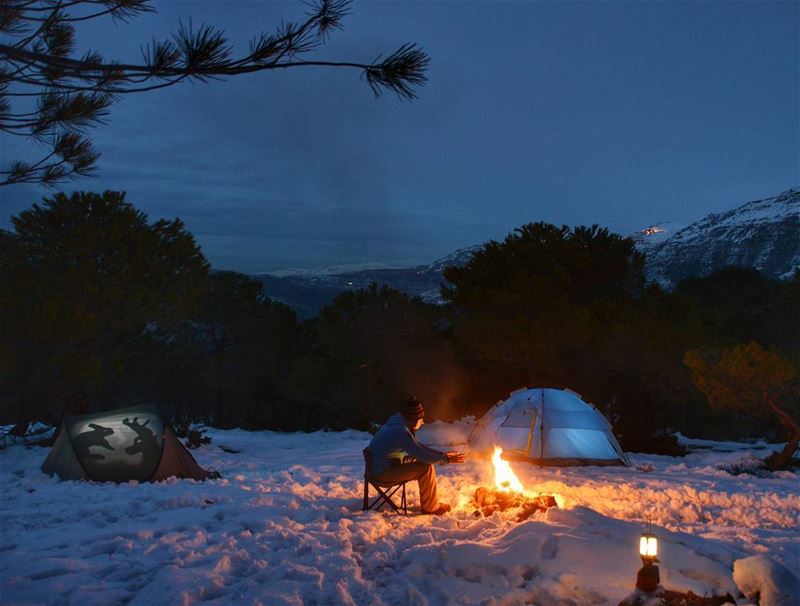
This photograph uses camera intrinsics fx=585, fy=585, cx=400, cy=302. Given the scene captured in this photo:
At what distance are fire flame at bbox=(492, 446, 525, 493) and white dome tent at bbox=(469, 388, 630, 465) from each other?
9.52 feet

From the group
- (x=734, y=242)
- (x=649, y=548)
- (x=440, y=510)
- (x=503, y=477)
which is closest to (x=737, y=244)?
(x=734, y=242)

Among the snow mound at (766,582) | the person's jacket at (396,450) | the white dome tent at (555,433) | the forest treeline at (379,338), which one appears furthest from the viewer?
the forest treeline at (379,338)

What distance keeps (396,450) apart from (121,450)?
4.88 m

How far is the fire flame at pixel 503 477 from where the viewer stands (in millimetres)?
6886

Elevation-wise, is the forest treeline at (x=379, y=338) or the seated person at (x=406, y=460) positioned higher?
the forest treeline at (x=379, y=338)

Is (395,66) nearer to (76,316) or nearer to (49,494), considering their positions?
(49,494)

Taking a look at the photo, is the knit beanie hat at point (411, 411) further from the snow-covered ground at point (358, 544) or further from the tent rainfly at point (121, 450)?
the tent rainfly at point (121, 450)

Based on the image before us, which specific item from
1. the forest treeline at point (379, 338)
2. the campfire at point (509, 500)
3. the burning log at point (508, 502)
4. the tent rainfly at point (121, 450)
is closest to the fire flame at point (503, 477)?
the campfire at point (509, 500)

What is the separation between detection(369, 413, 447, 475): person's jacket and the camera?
6219mm

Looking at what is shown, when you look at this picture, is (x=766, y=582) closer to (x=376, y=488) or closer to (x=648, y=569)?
(x=648, y=569)

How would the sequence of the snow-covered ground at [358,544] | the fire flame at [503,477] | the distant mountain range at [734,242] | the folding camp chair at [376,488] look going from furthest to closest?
1. the distant mountain range at [734,242]
2. the fire flame at [503,477]
3. the folding camp chair at [376,488]
4. the snow-covered ground at [358,544]

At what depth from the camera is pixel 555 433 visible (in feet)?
35.4

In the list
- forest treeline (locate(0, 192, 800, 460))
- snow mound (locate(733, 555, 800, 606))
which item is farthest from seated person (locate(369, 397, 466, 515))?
forest treeline (locate(0, 192, 800, 460))

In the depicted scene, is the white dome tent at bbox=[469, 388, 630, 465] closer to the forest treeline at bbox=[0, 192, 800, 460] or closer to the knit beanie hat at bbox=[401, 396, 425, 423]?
the forest treeline at bbox=[0, 192, 800, 460]
